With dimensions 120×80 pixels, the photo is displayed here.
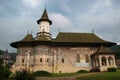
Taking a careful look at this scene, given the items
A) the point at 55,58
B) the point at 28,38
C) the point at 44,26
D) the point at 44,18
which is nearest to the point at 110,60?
the point at 55,58

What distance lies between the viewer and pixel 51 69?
40.7m

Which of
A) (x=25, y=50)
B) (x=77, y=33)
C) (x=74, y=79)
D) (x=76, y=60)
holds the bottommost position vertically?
(x=74, y=79)

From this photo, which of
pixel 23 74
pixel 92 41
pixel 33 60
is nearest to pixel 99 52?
pixel 92 41

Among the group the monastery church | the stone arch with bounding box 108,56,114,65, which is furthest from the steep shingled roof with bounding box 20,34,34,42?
the stone arch with bounding box 108,56,114,65

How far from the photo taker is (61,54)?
4219 centimetres

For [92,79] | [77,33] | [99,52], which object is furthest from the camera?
[77,33]

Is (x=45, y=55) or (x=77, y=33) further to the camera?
(x=77, y=33)

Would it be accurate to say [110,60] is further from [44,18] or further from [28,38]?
[28,38]

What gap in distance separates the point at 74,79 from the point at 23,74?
8.74m

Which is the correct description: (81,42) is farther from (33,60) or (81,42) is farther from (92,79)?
(92,79)

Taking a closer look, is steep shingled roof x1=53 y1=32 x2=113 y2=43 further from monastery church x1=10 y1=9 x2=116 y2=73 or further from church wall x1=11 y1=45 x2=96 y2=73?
church wall x1=11 y1=45 x2=96 y2=73

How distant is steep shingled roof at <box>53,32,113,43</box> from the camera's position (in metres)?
43.1

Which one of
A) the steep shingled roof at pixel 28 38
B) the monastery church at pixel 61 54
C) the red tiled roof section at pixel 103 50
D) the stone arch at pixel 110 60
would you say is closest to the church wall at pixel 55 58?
the monastery church at pixel 61 54

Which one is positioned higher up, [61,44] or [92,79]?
[61,44]
